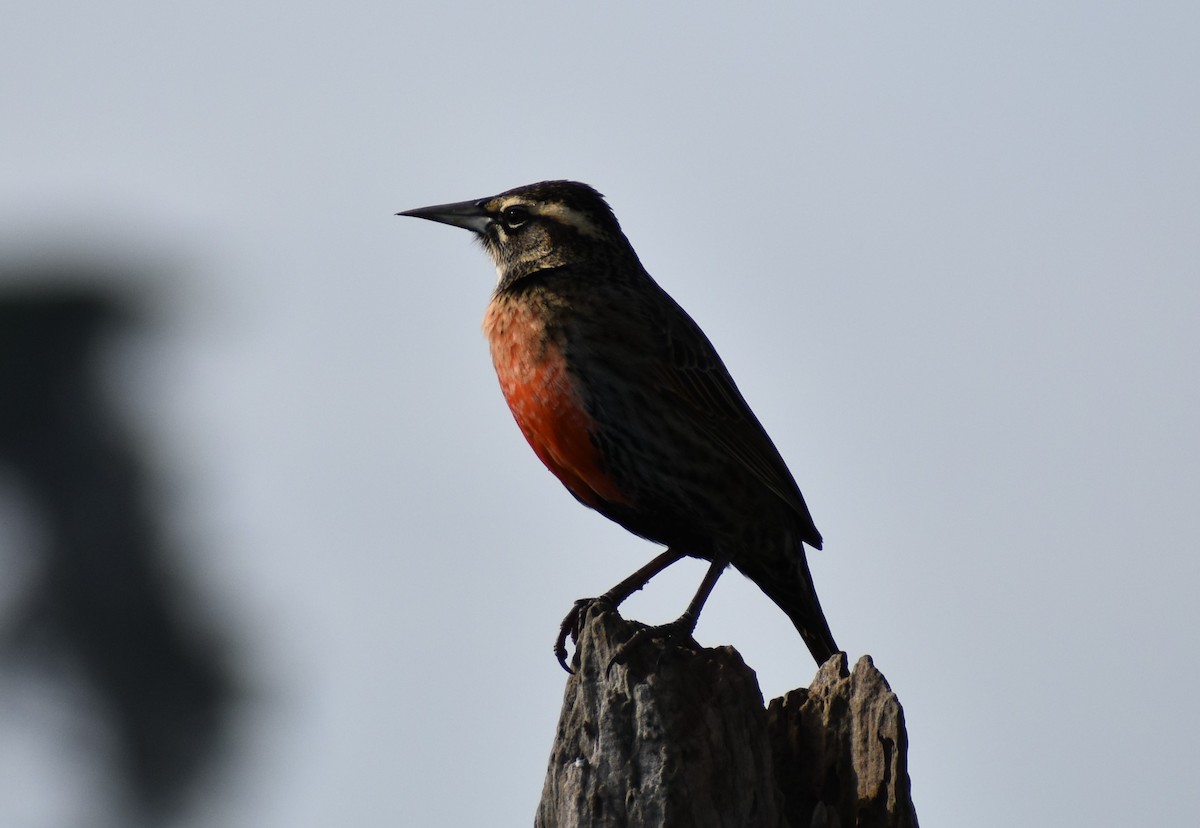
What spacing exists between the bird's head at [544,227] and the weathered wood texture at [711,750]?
10.4 feet

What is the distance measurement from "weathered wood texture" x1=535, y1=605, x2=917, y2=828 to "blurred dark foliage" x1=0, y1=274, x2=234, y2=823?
13.7 metres

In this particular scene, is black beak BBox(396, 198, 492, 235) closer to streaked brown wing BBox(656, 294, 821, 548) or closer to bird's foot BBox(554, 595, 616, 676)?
streaked brown wing BBox(656, 294, 821, 548)

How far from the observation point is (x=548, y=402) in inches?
317

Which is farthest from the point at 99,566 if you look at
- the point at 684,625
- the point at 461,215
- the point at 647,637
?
the point at 647,637

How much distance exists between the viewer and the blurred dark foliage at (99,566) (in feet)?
63.1

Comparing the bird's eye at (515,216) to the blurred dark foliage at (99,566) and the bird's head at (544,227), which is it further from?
the blurred dark foliage at (99,566)

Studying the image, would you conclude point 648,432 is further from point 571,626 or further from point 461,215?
point 461,215

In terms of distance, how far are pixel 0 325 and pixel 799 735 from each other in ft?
54.9

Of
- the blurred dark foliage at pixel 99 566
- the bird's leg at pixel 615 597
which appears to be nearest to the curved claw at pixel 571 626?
the bird's leg at pixel 615 597

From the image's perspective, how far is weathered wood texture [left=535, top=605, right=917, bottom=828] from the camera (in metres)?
6.01

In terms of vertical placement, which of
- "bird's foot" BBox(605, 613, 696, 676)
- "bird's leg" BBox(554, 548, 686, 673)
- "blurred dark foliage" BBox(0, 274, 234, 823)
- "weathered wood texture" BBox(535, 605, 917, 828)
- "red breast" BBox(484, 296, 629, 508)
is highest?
"blurred dark foliage" BBox(0, 274, 234, 823)

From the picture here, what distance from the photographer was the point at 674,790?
596 cm

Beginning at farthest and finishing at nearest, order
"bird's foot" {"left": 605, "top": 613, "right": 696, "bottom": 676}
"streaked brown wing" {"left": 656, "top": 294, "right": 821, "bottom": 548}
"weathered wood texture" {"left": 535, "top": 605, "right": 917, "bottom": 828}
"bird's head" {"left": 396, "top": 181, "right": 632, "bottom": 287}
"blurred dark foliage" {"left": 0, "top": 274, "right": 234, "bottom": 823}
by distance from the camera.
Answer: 1. "blurred dark foliage" {"left": 0, "top": 274, "right": 234, "bottom": 823}
2. "bird's head" {"left": 396, "top": 181, "right": 632, "bottom": 287}
3. "streaked brown wing" {"left": 656, "top": 294, "right": 821, "bottom": 548}
4. "bird's foot" {"left": 605, "top": 613, "right": 696, "bottom": 676}
5. "weathered wood texture" {"left": 535, "top": 605, "right": 917, "bottom": 828}

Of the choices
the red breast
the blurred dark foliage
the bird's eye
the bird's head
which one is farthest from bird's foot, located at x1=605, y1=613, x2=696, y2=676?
the blurred dark foliage
